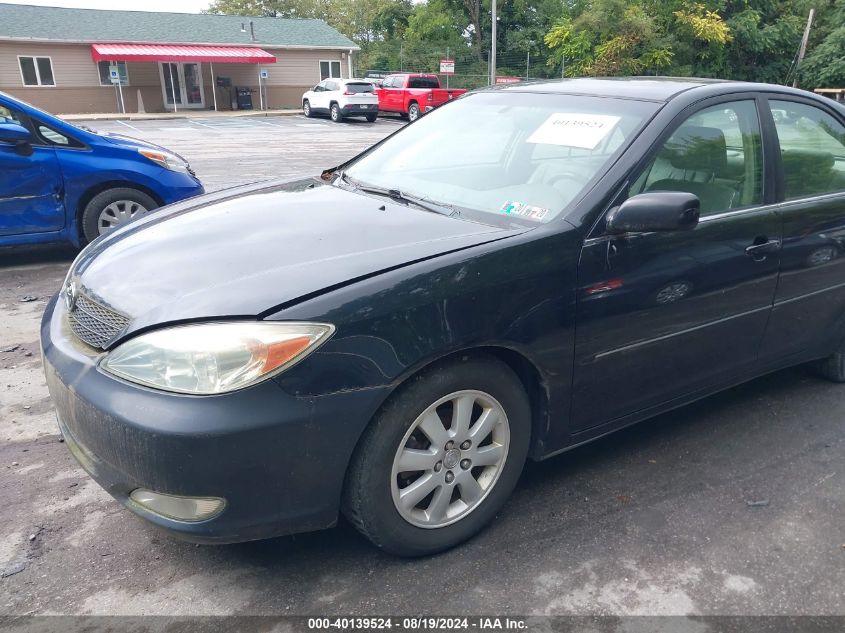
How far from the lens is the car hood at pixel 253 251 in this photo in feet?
7.41

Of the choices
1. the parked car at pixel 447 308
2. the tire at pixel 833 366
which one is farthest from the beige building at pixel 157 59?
the tire at pixel 833 366

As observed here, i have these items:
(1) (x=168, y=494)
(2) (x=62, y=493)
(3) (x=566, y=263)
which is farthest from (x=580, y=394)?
(2) (x=62, y=493)

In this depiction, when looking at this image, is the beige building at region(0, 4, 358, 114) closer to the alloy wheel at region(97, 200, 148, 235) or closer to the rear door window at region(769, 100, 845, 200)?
the alloy wheel at region(97, 200, 148, 235)

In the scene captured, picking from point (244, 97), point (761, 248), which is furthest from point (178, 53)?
point (761, 248)

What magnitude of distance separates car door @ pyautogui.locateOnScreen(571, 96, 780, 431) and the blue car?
4.21 m

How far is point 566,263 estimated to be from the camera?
261cm

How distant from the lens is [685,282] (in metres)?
2.94

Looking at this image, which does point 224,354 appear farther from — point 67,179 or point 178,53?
point 178,53

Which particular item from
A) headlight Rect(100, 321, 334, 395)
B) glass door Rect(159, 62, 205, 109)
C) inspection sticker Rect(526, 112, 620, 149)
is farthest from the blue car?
glass door Rect(159, 62, 205, 109)

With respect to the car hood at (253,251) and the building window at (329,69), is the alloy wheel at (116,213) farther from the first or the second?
the building window at (329,69)

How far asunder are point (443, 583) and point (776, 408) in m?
2.37

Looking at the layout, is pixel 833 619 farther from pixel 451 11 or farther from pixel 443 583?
pixel 451 11

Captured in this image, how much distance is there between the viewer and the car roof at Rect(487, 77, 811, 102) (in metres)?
3.14

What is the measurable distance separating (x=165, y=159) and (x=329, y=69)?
3303cm
